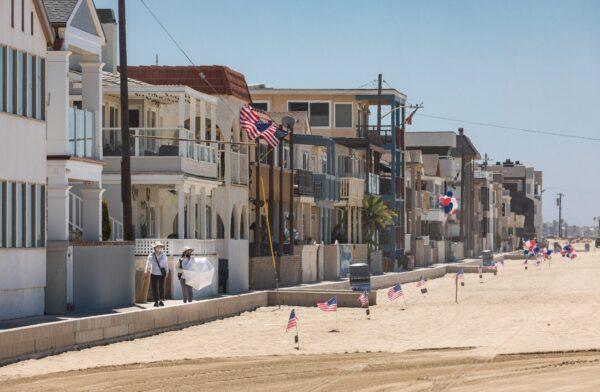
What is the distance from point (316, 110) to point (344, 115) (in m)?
1.79

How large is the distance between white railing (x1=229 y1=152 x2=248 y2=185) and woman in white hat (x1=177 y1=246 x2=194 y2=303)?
8.68 metres

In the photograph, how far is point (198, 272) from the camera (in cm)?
3906

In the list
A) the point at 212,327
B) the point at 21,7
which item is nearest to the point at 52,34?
the point at 21,7

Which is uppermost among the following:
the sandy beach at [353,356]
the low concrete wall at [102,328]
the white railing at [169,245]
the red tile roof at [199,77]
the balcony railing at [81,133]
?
the red tile roof at [199,77]

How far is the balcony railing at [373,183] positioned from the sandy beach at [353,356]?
35.6 m

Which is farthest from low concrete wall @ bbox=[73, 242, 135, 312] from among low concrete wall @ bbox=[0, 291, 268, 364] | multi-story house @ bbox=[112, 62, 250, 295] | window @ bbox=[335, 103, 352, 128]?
→ window @ bbox=[335, 103, 352, 128]

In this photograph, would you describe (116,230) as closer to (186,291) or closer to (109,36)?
(186,291)

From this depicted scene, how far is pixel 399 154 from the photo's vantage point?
8931 cm

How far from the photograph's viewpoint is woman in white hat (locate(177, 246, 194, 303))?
37909 mm

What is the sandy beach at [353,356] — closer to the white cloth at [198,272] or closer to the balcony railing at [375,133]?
the white cloth at [198,272]

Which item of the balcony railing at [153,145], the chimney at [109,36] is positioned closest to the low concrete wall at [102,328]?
the balcony railing at [153,145]

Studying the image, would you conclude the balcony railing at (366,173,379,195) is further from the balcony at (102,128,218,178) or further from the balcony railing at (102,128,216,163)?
the balcony at (102,128,218,178)

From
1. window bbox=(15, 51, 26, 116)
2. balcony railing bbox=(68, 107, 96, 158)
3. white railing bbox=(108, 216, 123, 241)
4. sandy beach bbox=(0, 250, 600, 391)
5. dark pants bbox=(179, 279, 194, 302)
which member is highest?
window bbox=(15, 51, 26, 116)

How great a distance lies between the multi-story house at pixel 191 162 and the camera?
42.8 meters
